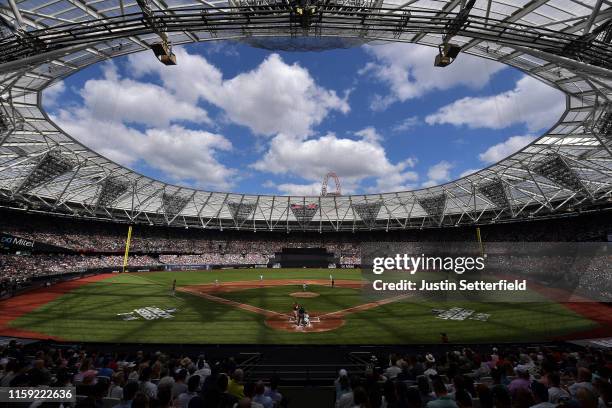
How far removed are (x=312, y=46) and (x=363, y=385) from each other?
15309 mm

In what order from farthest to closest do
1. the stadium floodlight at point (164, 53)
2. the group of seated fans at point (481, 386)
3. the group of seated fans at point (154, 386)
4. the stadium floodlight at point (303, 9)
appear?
the stadium floodlight at point (164, 53) → the stadium floodlight at point (303, 9) → the group of seated fans at point (154, 386) → the group of seated fans at point (481, 386)

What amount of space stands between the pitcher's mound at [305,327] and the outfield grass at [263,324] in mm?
697

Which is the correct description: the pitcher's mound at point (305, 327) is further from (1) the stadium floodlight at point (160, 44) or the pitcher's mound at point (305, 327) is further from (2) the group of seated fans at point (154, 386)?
(1) the stadium floodlight at point (160, 44)

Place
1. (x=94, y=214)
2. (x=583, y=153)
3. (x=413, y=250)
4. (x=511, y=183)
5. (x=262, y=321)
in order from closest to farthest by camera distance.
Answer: (x=262, y=321), (x=583, y=153), (x=511, y=183), (x=94, y=214), (x=413, y=250)

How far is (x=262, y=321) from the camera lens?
22672 millimetres

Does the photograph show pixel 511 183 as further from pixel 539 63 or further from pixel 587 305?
pixel 539 63

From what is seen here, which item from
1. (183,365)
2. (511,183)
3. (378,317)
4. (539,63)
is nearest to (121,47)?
(183,365)

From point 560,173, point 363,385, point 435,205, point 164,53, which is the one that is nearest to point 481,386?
point 363,385

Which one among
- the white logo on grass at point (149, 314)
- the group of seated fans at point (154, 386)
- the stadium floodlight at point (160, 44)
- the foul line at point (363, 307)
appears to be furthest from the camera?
the foul line at point (363, 307)

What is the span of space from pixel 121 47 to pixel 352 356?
2317cm

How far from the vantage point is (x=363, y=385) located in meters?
7.54

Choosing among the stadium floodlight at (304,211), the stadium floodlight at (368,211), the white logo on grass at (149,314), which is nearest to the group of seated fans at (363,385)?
the white logo on grass at (149,314)

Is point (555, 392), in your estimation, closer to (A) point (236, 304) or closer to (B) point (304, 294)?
(A) point (236, 304)

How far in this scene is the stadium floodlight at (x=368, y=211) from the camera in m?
71.8
